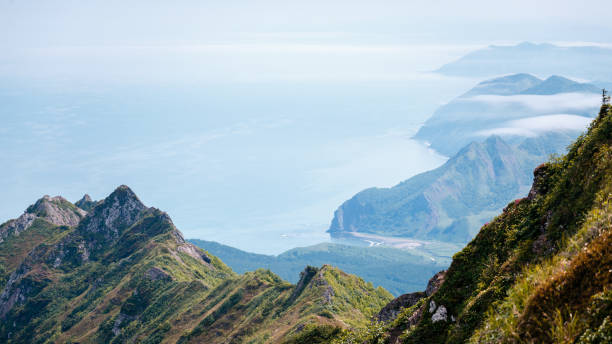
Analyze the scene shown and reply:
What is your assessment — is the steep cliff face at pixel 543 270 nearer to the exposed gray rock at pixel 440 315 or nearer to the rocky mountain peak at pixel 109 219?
the exposed gray rock at pixel 440 315

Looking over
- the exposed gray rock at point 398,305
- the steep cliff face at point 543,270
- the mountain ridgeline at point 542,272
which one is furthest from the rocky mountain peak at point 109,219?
the steep cliff face at point 543,270

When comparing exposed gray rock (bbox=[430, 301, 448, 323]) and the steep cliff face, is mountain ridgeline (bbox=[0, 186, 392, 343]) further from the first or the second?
the steep cliff face

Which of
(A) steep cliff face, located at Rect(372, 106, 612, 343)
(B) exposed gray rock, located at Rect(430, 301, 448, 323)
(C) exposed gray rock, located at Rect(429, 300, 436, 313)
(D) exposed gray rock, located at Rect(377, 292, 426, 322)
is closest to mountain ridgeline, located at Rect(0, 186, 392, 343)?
(D) exposed gray rock, located at Rect(377, 292, 426, 322)

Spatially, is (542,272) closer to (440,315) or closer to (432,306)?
(440,315)

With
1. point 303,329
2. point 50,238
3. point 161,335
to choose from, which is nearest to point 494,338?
point 303,329

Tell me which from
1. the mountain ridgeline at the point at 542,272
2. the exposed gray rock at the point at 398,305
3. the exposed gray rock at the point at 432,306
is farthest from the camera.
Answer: the exposed gray rock at the point at 398,305
